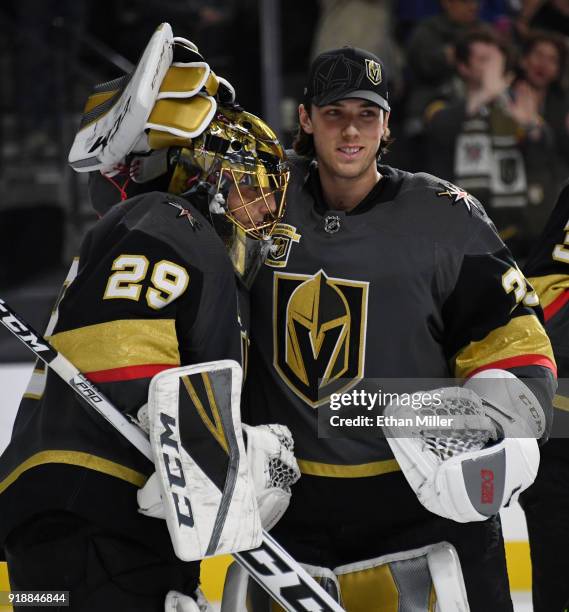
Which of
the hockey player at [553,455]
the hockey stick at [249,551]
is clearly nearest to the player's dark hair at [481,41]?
the hockey player at [553,455]

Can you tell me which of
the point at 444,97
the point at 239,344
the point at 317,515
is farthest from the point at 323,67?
the point at 444,97

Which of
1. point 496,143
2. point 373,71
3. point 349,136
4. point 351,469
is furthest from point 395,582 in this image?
point 496,143

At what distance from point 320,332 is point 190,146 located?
378mm

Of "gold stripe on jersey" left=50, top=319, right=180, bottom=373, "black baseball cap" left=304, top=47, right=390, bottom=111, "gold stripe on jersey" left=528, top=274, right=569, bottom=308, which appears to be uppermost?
"black baseball cap" left=304, top=47, right=390, bottom=111

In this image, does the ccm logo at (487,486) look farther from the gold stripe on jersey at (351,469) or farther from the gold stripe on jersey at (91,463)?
the gold stripe on jersey at (91,463)

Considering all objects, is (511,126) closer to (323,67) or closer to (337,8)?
(337,8)

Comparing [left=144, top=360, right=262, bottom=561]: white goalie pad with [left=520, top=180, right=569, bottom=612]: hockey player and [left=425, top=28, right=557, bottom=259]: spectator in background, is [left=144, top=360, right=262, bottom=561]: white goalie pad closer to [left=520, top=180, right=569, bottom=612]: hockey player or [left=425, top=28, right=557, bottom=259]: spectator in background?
[left=520, top=180, right=569, bottom=612]: hockey player

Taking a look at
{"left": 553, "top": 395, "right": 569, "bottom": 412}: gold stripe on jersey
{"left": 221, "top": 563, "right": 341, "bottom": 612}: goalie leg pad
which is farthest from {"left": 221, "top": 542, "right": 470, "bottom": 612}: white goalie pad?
Result: {"left": 553, "top": 395, "right": 569, "bottom": 412}: gold stripe on jersey

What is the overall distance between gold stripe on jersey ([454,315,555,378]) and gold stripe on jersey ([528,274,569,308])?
34 centimetres

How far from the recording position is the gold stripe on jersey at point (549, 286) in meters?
2.22

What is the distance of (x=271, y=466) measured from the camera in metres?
1.74

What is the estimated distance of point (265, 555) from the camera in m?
1.71

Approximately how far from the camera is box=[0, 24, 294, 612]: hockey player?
1653 mm

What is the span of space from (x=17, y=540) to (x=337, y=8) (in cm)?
291
